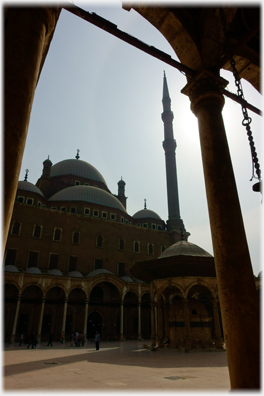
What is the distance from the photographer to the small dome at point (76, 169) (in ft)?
134

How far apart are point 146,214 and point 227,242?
36.0 m

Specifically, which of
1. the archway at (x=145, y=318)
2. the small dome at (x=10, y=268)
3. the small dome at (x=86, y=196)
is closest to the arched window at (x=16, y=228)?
the small dome at (x=10, y=268)

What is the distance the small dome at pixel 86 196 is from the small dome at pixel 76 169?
20.9 feet

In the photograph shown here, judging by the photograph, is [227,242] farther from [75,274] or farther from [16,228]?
[16,228]

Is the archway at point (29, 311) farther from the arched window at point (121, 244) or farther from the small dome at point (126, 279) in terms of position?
the arched window at point (121, 244)

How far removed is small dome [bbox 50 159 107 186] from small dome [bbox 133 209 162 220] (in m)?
7.83

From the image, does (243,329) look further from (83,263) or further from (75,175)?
(75,175)

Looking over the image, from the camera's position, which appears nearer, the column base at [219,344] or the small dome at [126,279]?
the column base at [219,344]

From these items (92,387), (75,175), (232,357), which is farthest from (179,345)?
(75,175)

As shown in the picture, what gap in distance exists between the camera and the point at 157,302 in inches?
559

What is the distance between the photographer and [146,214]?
39906 millimetres

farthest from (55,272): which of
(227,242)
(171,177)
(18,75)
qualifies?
(18,75)

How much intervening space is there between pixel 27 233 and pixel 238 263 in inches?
1001

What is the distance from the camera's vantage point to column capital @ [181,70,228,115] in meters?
5.15
